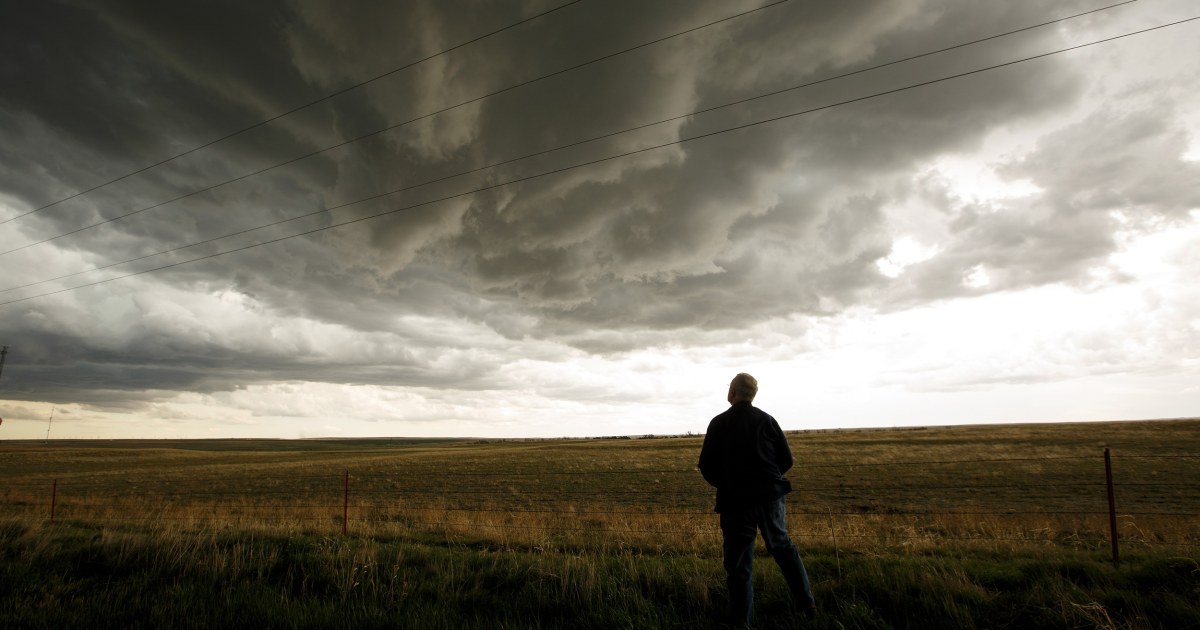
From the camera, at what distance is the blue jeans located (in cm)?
457

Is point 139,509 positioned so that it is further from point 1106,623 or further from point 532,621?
point 1106,623

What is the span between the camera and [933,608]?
15.3 feet

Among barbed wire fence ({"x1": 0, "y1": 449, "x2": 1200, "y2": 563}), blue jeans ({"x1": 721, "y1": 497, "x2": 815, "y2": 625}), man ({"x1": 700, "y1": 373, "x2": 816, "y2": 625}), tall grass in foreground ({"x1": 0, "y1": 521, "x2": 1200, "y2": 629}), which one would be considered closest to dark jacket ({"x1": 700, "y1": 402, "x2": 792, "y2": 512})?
man ({"x1": 700, "y1": 373, "x2": 816, "y2": 625})

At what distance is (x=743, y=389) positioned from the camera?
16.7 feet

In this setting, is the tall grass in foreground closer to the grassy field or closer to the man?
the grassy field

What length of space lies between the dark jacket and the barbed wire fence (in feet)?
15.9

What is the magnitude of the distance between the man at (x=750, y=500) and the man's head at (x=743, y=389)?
0.10 meters

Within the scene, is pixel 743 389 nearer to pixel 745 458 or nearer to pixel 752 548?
pixel 745 458

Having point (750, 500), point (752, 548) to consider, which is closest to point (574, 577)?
point (752, 548)

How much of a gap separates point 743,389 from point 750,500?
1009 mm

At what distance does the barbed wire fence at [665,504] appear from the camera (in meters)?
10.9

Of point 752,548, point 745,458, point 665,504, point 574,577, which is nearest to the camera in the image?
point 752,548

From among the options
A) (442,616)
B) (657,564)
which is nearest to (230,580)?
(442,616)

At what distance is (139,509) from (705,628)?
72.2ft
